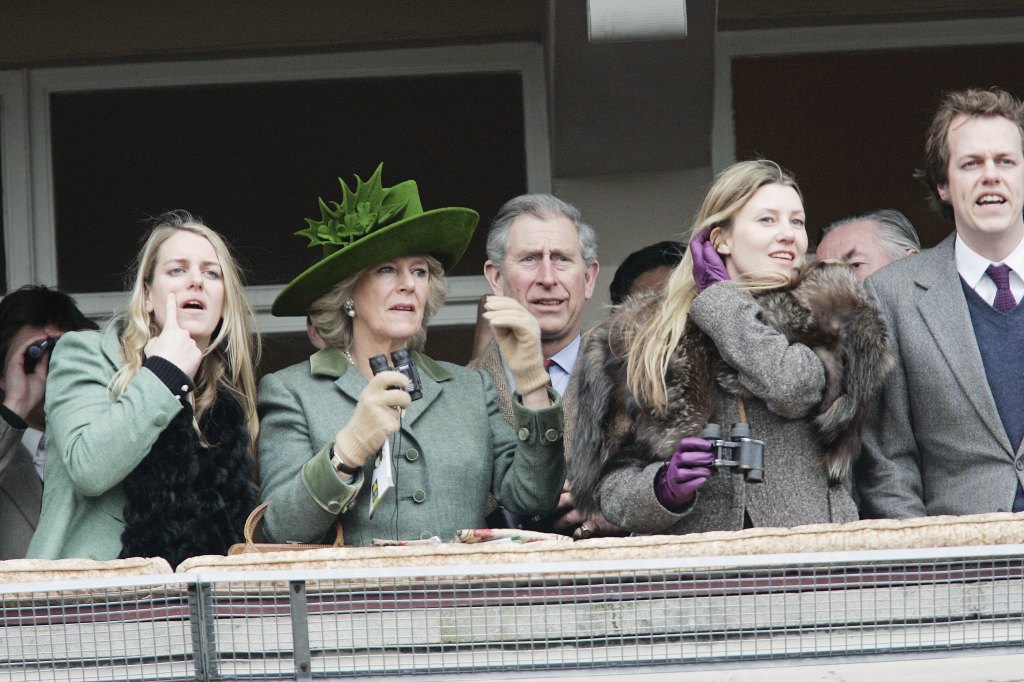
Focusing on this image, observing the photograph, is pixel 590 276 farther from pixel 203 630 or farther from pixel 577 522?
pixel 203 630

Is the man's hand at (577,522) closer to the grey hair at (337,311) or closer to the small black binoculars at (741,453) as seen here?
the small black binoculars at (741,453)

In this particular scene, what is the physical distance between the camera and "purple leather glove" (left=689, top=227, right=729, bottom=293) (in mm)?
3574

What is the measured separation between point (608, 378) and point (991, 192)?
1.05 metres

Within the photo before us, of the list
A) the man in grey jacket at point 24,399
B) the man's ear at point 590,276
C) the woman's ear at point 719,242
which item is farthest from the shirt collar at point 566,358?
the man in grey jacket at point 24,399

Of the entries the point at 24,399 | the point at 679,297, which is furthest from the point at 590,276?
the point at 24,399

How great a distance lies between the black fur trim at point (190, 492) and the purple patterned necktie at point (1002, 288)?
1870mm

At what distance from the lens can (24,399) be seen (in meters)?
4.58

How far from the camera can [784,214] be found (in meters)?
3.65

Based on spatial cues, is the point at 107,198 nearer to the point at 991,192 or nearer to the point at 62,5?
the point at 62,5

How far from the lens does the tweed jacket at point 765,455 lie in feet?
11.0

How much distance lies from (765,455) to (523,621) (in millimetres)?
788

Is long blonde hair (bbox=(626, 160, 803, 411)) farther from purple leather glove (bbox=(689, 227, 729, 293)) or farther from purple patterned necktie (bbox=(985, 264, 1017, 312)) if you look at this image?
purple patterned necktie (bbox=(985, 264, 1017, 312))

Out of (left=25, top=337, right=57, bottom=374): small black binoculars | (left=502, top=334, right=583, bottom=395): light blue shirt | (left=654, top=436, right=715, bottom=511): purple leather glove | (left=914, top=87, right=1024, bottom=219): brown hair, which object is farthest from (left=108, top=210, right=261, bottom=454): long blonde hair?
(left=914, top=87, right=1024, bottom=219): brown hair

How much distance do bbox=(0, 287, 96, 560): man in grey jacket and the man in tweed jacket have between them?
1300 millimetres
